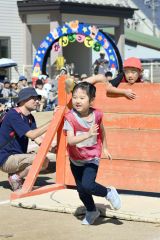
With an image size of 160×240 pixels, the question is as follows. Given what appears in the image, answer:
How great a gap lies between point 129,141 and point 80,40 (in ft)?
49.6

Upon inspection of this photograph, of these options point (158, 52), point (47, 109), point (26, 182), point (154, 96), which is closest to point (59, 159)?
point (26, 182)

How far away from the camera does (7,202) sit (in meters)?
7.10

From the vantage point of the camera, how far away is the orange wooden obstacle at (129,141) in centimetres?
696

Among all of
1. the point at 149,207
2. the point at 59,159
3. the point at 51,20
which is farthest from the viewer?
the point at 51,20

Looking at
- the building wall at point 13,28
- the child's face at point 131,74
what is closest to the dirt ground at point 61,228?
the child's face at point 131,74

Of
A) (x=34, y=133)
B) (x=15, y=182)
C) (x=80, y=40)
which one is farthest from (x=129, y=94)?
(x=80, y=40)

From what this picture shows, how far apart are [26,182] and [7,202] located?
12.7 inches

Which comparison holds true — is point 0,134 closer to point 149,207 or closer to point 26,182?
point 26,182

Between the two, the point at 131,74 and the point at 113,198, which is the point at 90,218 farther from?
the point at 131,74

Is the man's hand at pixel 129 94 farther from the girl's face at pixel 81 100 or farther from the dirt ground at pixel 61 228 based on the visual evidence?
the dirt ground at pixel 61 228

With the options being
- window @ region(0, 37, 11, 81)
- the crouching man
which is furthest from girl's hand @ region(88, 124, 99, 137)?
window @ region(0, 37, 11, 81)

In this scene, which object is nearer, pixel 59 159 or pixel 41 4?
pixel 59 159

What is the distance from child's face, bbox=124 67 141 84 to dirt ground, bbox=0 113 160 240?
1.68 meters

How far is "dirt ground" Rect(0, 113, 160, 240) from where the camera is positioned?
5543mm
